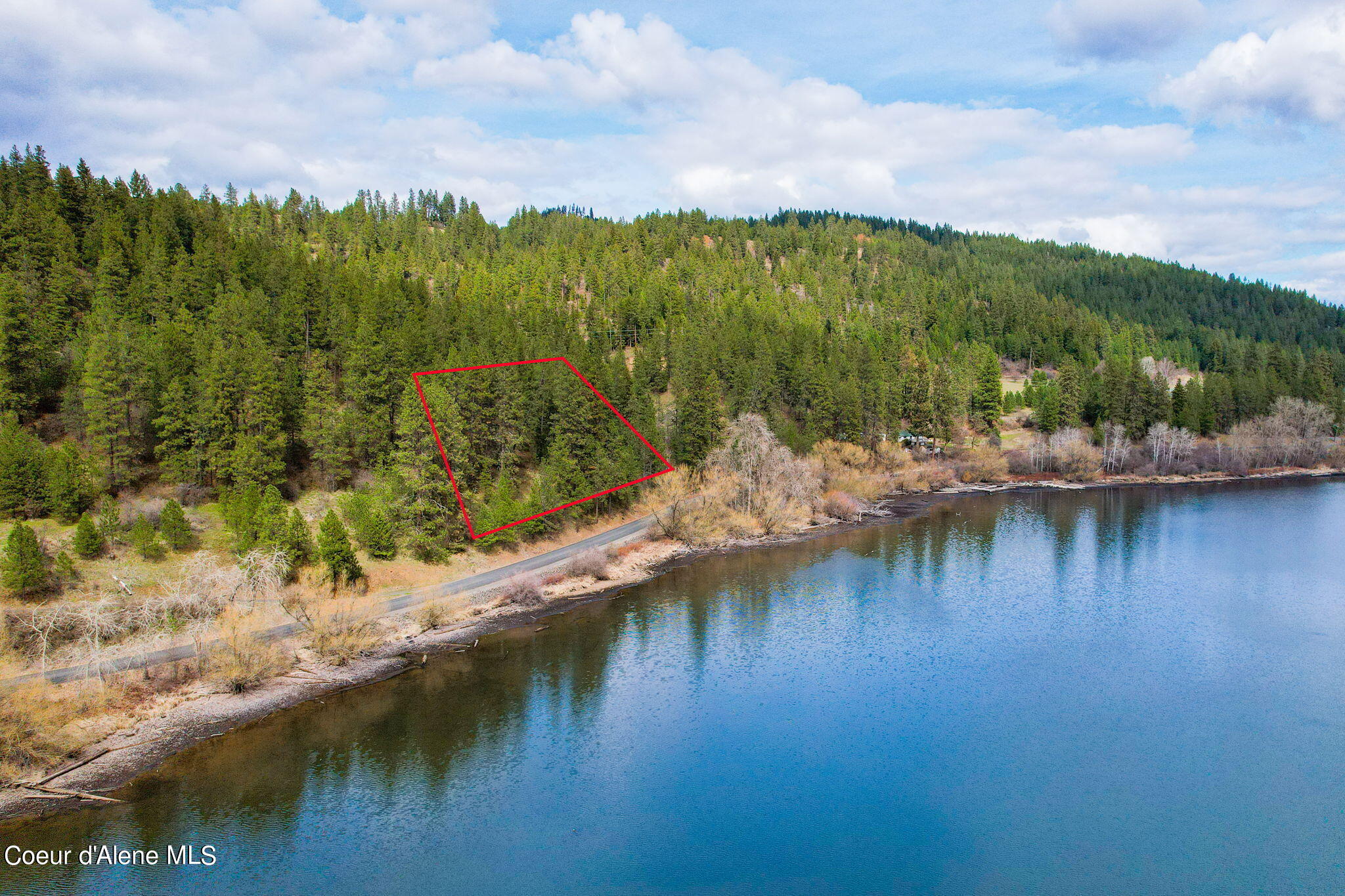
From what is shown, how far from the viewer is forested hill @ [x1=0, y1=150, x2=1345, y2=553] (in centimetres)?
5706

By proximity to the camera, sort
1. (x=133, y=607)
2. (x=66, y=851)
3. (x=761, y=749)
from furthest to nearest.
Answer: (x=133, y=607), (x=761, y=749), (x=66, y=851)

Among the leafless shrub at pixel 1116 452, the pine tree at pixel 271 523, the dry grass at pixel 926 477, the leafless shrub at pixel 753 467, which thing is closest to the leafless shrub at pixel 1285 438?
the leafless shrub at pixel 1116 452

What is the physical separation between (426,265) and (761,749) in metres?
127

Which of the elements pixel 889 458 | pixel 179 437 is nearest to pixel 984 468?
pixel 889 458

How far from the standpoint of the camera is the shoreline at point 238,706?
28.6m

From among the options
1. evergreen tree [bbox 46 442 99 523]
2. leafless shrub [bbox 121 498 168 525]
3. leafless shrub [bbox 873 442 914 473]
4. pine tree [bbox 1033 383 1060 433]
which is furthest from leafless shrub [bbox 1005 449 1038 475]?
evergreen tree [bbox 46 442 99 523]

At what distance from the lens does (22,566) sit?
40.5 meters

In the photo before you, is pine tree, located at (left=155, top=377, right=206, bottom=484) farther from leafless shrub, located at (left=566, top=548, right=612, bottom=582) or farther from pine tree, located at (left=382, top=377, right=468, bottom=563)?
leafless shrub, located at (left=566, top=548, right=612, bottom=582)

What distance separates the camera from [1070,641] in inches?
1746

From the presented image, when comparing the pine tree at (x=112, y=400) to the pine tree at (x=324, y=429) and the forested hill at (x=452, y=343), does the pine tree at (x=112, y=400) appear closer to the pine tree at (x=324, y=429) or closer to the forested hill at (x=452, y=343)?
the forested hill at (x=452, y=343)

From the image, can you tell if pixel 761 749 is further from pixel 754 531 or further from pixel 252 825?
pixel 754 531

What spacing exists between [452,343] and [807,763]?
2215 inches

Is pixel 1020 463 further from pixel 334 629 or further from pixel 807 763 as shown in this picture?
pixel 334 629

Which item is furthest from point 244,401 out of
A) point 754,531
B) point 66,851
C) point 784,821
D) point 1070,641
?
point 1070,641
